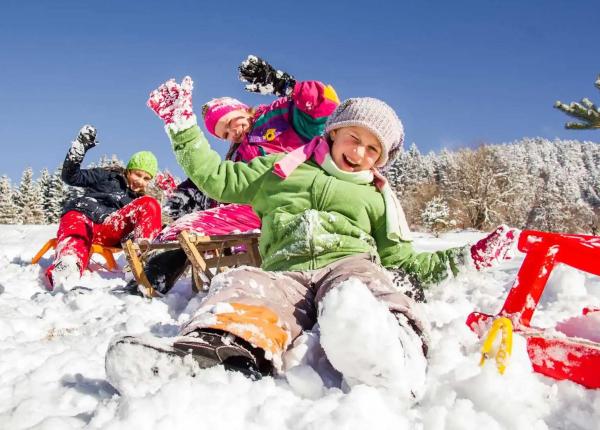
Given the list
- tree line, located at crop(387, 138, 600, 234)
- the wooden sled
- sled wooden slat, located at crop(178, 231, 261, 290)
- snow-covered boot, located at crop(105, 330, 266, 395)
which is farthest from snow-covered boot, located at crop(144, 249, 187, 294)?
tree line, located at crop(387, 138, 600, 234)

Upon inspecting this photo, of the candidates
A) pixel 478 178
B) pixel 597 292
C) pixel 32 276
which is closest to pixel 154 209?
pixel 32 276

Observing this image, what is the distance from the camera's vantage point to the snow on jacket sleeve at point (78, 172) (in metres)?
4.67

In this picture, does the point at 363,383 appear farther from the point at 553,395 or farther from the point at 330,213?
the point at 330,213

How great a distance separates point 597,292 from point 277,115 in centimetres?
217

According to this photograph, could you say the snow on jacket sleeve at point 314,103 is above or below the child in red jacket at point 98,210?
above

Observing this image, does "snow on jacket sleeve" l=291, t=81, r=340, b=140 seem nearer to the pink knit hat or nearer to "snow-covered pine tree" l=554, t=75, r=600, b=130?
the pink knit hat

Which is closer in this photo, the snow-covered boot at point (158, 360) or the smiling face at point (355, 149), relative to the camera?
the snow-covered boot at point (158, 360)

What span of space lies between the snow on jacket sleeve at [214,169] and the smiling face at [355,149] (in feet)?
1.00

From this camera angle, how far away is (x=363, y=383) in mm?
1200

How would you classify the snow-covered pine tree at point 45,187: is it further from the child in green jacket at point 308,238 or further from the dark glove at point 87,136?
the child in green jacket at point 308,238

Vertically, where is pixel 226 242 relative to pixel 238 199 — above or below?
below

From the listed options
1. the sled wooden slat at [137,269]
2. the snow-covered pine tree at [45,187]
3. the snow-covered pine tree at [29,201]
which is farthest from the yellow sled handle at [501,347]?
the snow-covered pine tree at [45,187]

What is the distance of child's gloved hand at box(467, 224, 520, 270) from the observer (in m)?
1.85

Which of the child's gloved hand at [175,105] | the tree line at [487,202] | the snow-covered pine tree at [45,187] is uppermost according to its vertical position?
the tree line at [487,202]
